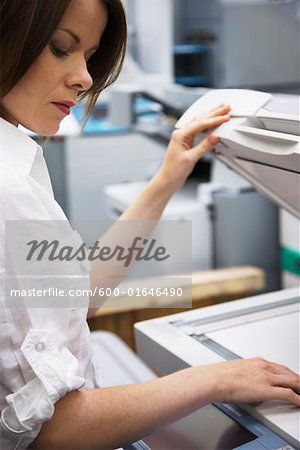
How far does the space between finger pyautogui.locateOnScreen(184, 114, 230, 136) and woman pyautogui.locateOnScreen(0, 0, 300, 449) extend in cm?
24

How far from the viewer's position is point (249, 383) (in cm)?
76

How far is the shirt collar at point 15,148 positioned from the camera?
70 cm

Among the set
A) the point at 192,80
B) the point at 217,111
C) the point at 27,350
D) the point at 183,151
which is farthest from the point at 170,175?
the point at 192,80

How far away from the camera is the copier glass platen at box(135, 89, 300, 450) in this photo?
77 centimetres

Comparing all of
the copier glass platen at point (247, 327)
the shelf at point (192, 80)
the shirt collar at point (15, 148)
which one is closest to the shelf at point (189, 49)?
the shelf at point (192, 80)

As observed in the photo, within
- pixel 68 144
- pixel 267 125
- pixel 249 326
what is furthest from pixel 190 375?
pixel 68 144

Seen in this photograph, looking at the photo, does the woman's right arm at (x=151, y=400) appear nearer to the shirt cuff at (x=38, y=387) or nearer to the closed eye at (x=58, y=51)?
the shirt cuff at (x=38, y=387)

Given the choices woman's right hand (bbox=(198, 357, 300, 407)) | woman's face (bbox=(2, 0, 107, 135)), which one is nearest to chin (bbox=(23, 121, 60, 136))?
woman's face (bbox=(2, 0, 107, 135))

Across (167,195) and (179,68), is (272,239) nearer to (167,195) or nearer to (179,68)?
(167,195)

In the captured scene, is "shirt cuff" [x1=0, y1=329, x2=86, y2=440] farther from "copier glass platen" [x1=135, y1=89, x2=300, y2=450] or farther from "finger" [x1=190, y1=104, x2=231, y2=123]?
"finger" [x1=190, y1=104, x2=231, y2=123]

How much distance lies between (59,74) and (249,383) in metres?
0.44

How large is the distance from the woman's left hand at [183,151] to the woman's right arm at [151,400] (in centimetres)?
38

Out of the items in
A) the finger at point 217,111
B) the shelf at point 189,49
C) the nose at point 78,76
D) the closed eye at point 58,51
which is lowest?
the finger at point 217,111

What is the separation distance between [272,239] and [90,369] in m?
1.25
